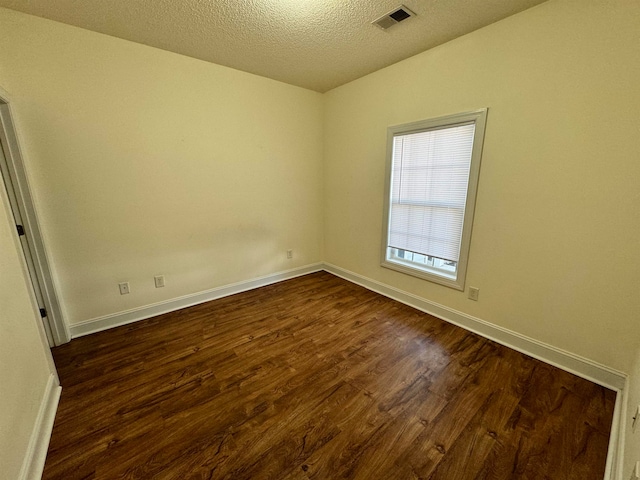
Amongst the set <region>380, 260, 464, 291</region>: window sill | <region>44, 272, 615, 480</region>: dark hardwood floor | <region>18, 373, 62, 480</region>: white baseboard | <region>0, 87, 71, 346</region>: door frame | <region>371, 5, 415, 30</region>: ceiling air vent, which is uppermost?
<region>371, 5, 415, 30</region>: ceiling air vent

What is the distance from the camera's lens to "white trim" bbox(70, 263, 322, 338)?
2.41 metres

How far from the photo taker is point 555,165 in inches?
72.7

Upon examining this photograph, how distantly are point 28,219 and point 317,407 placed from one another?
2.62m

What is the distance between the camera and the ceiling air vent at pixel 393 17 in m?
1.86

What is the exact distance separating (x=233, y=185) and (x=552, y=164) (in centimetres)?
299

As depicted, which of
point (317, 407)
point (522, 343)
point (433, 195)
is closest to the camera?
point (317, 407)

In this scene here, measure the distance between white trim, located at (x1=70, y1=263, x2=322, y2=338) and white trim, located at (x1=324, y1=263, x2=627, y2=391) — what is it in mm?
1536

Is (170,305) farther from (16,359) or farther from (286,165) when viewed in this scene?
(286,165)

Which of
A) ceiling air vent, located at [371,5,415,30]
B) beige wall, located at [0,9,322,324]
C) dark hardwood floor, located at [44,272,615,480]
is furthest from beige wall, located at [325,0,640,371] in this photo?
beige wall, located at [0,9,322,324]

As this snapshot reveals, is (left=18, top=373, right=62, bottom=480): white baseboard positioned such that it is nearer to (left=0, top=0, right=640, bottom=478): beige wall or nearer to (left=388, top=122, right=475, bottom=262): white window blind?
(left=0, top=0, right=640, bottom=478): beige wall

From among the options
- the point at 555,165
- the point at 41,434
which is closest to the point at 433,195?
the point at 555,165

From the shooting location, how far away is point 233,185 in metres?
3.05

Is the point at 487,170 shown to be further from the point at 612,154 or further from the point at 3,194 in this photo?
the point at 3,194

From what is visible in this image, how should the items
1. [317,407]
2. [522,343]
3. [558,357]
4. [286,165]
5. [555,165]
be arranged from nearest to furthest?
[317,407] → [555,165] → [558,357] → [522,343] → [286,165]
